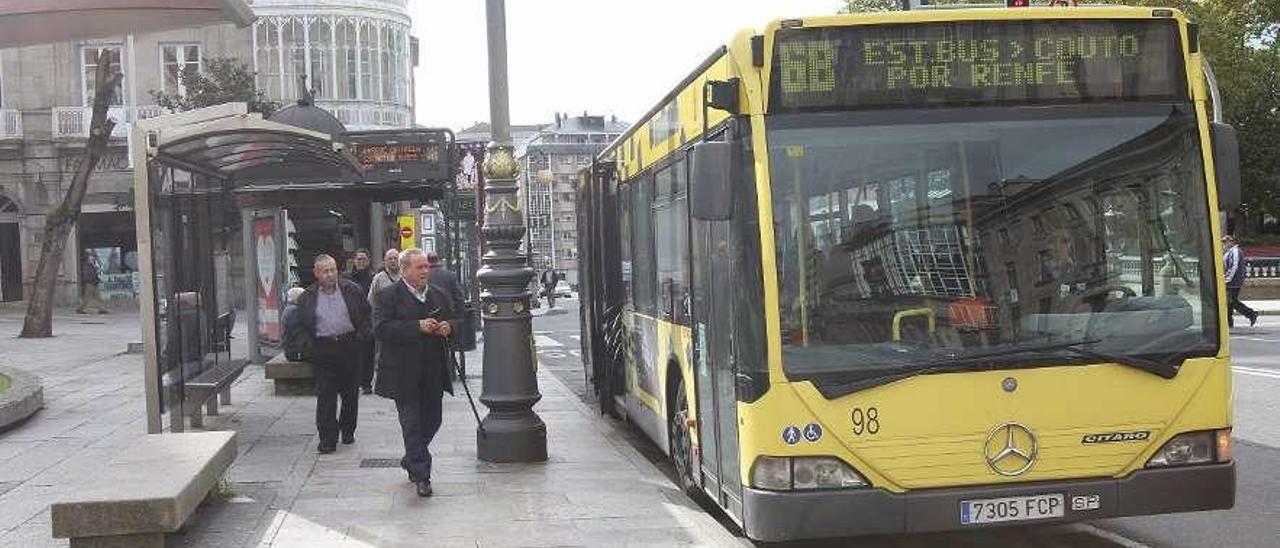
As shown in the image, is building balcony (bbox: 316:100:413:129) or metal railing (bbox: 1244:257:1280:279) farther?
building balcony (bbox: 316:100:413:129)

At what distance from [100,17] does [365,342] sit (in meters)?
3.91

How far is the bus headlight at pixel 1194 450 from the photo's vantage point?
6.05m

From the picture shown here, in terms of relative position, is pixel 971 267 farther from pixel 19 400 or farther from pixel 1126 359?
pixel 19 400

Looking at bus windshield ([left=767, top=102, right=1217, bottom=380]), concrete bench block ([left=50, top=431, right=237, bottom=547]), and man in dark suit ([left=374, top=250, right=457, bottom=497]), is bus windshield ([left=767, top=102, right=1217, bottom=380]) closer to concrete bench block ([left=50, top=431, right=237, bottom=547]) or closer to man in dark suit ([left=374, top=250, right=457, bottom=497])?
concrete bench block ([left=50, top=431, right=237, bottom=547])

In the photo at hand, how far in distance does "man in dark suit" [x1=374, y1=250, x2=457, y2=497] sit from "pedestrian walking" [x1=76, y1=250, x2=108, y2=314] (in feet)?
102

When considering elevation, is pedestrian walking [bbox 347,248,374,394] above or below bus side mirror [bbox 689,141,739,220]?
below

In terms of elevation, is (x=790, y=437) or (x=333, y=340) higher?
(x=333, y=340)

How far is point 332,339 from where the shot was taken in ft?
34.1

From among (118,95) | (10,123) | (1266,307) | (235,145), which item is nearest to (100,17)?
(235,145)

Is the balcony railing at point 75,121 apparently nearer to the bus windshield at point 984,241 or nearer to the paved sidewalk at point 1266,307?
the paved sidewalk at point 1266,307

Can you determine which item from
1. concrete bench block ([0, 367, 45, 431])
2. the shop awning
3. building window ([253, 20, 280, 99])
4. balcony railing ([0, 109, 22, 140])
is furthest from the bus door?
balcony railing ([0, 109, 22, 140])

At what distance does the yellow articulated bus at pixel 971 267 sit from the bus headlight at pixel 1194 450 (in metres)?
0.01

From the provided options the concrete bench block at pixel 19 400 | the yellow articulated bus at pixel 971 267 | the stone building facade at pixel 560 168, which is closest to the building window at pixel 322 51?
the concrete bench block at pixel 19 400

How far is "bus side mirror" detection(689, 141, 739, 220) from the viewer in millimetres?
5793
